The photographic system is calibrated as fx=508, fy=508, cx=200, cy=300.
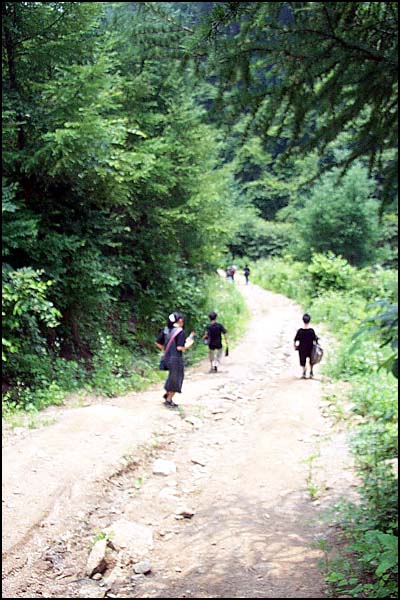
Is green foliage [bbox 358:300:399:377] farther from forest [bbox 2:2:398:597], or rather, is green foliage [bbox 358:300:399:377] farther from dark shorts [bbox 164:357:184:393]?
dark shorts [bbox 164:357:184:393]

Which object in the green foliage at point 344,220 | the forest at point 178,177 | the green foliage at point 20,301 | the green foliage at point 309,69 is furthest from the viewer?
the green foliage at point 344,220

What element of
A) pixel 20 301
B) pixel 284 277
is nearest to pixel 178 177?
pixel 20 301

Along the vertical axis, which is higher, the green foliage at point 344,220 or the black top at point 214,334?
the green foliage at point 344,220

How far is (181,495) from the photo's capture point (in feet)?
19.9

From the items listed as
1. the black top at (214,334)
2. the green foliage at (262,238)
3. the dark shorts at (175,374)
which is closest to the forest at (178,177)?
the black top at (214,334)

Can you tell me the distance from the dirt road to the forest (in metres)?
0.56

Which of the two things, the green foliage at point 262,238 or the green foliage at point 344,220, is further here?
the green foliage at point 262,238

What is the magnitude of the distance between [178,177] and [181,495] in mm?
11165

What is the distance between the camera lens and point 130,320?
14.8 m

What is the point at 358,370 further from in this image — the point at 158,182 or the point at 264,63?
the point at 264,63

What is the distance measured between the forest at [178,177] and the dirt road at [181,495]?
558mm

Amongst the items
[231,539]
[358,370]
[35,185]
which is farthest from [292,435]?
[35,185]

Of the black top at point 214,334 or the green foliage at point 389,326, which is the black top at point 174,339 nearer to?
the black top at point 214,334

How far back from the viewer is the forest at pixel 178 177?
3.54 m
